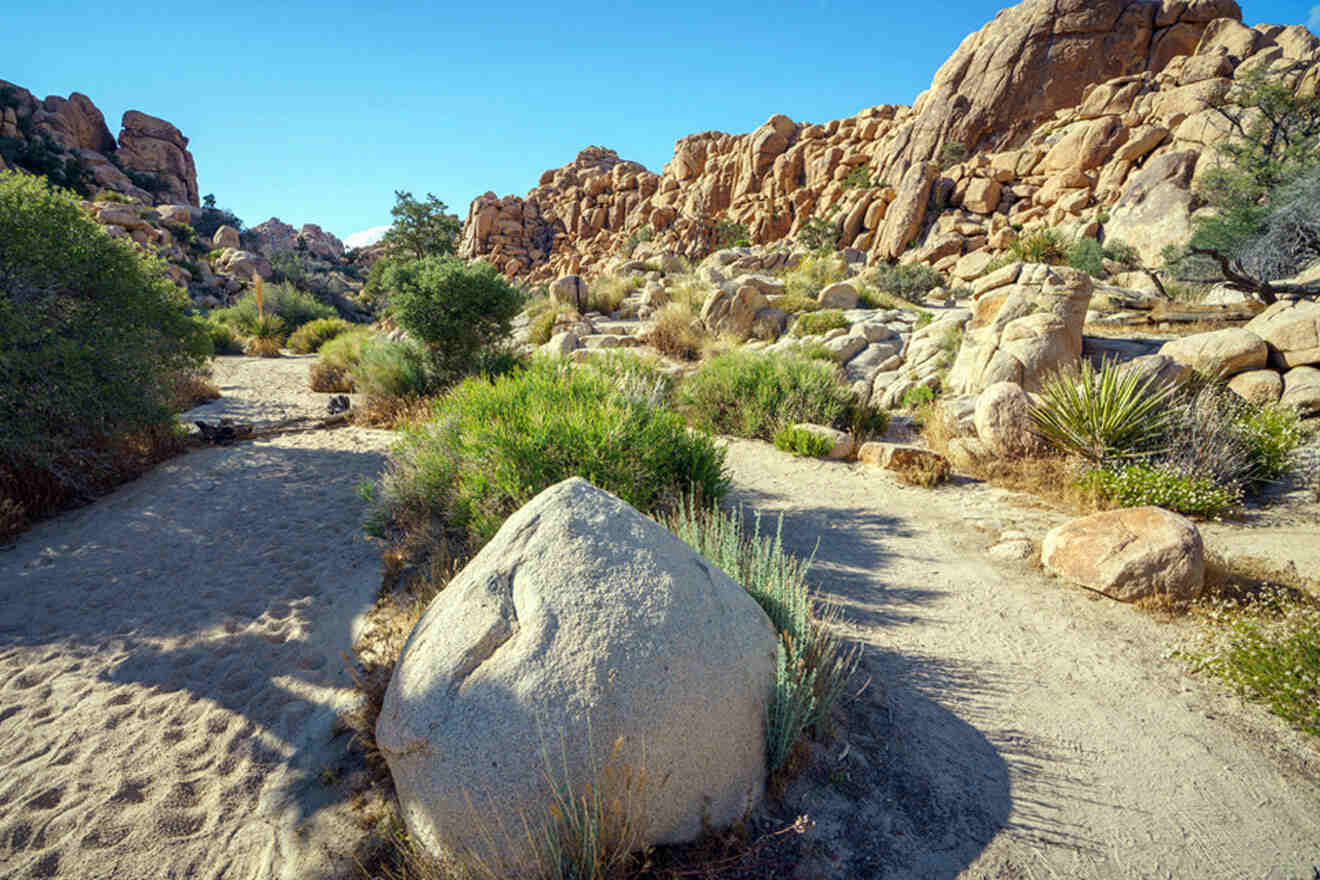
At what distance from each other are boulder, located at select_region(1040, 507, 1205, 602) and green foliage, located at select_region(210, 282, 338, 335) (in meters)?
22.7

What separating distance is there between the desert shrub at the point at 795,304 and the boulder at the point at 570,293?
652 cm

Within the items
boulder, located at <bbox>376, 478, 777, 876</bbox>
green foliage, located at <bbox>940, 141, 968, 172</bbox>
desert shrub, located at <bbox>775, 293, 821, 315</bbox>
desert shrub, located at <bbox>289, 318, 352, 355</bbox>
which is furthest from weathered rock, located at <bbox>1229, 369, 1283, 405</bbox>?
green foliage, located at <bbox>940, 141, 968, 172</bbox>

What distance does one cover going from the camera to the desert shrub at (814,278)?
16328mm

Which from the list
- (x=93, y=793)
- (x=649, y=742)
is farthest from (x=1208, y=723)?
(x=93, y=793)

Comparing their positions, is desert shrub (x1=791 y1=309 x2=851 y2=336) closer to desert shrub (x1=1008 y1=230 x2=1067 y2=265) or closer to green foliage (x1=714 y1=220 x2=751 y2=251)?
desert shrub (x1=1008 y1=230 x2=1067 y2=265)

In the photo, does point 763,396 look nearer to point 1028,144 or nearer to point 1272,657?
point 1272,657

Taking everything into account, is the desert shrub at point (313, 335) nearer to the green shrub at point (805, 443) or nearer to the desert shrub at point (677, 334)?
the desert shrub at point (677, 334)

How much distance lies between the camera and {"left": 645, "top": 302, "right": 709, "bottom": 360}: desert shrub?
42.8ft

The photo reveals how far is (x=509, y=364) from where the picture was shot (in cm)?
1018

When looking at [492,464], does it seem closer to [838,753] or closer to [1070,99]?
[838,753]

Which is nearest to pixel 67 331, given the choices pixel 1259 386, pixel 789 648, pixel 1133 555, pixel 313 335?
pixel 789 648

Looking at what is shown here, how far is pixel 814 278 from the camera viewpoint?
720 inches

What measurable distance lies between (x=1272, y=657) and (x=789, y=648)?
2.59 m

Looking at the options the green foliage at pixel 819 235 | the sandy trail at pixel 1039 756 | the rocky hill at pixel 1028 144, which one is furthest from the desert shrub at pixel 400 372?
the green foliage at pixel 819 235
